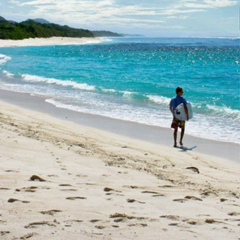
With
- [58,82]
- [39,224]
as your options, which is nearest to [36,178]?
[39,224]

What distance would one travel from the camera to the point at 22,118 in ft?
46.4

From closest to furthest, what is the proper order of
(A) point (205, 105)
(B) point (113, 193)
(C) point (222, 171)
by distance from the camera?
(B) point (113, 193) → (C) point (222, 171) → (A) point (205, 105)

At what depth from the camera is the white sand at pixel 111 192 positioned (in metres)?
4.57

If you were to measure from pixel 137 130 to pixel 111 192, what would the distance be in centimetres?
725

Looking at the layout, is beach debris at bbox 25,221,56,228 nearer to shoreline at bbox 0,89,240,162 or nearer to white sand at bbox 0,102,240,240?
white sand at bbox 0,102,240,240

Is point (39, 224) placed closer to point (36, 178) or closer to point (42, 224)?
point (42, 224)

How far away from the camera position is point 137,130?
13.2 metres

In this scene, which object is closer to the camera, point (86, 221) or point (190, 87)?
point (86, 221)

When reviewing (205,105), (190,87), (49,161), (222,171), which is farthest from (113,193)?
(190,87)

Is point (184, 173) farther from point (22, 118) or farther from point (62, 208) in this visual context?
point (22, 118)

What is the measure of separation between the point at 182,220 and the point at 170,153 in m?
5.23

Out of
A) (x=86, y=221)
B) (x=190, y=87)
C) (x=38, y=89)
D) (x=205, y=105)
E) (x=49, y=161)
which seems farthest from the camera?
(x=190, y=87)

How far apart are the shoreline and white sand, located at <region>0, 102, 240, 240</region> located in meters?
0.65

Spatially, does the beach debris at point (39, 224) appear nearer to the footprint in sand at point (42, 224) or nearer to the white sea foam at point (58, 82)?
the footprint in sand at point (42, 224)
